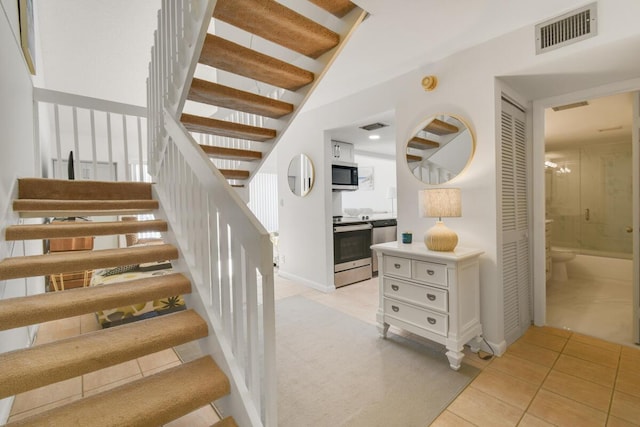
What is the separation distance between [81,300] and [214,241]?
0.73m

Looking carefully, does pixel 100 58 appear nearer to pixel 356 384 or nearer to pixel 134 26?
pixel 134 26

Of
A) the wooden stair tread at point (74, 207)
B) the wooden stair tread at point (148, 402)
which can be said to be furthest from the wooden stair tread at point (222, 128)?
the wooden stair tread at point (148, 402)

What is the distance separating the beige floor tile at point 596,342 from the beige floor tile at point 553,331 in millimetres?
50

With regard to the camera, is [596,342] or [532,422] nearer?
[532,422]

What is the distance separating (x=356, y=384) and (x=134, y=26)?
3750 millimetres

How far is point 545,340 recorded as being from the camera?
2.45 m

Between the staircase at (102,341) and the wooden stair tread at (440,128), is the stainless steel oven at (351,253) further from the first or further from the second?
the staircase at (102,341)

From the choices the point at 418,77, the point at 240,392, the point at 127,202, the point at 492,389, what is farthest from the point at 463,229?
the point at 127,202

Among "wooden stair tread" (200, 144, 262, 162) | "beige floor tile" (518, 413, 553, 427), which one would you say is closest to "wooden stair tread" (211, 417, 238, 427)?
"beige floor tile" (518, 413, 553, 427)

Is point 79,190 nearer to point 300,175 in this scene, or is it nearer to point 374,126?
point 300,175

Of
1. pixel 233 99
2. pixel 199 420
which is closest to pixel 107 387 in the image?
pixel 199 420

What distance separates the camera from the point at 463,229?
246cm

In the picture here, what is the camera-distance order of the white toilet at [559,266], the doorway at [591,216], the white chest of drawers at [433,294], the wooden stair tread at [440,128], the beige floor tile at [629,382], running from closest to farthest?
the beige floor tile at [629,382]
the white chest of drawers at [433,294]
the wooden stair tread at [440,128]
the doorway at [591,216]
the white toilet at [559,266]

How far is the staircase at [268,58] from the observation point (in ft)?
5.52
